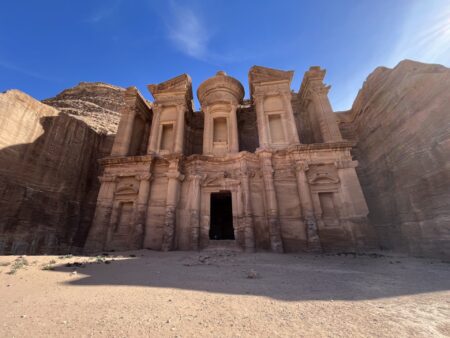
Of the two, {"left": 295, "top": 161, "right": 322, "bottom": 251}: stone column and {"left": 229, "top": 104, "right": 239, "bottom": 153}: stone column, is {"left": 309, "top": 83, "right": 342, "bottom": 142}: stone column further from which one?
{"left": 229, "top": 104, "right": 239, "bottom": 153}: stone column

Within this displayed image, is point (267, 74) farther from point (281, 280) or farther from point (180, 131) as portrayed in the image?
point (281, 280)

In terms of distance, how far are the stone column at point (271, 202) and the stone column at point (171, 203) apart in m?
5.45

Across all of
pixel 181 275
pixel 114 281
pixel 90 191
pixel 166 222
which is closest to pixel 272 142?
pixel 166 222

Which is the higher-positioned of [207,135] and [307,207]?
[207,135]

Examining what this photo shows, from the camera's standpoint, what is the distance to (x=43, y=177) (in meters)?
14.5

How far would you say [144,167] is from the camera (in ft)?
46.4

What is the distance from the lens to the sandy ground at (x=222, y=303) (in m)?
2.73

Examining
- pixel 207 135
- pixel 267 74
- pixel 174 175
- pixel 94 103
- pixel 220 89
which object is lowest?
pixel 174 175

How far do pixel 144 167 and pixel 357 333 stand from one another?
13.8m

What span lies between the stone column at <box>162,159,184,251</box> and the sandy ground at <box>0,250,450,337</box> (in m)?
5.64

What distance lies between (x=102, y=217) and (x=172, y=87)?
11484 mm

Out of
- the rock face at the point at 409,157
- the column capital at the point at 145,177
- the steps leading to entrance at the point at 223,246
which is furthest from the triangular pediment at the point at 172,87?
the rock face at the point at 409,157

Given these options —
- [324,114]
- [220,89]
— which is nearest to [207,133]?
[220,89]

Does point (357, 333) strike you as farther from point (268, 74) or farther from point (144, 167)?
point (268, 74)
